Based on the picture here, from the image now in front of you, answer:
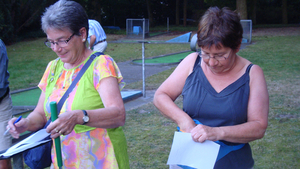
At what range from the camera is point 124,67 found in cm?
1061

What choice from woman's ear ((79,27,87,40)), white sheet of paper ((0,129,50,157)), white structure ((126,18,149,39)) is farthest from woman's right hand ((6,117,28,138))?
white structure ((126,18,149,39))

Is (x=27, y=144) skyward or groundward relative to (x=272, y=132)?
skyward

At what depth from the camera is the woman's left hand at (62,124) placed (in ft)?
5.10

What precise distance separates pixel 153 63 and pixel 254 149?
23.1 ft

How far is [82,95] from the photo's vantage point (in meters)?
1.89

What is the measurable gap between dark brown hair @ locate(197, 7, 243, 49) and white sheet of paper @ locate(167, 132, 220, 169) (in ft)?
1.82

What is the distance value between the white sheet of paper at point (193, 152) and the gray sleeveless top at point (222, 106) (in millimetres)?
209

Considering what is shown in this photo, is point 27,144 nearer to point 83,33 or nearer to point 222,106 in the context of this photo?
point 83,33

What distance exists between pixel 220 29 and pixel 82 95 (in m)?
0.93

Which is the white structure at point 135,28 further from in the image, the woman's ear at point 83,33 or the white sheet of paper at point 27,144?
the white sheet of paper at point 27,144

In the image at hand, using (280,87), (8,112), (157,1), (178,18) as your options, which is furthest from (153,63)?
(157,1)

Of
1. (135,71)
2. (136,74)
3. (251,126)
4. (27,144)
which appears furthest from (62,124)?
(135,71)

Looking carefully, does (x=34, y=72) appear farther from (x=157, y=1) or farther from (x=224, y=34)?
(x=157, y=1)

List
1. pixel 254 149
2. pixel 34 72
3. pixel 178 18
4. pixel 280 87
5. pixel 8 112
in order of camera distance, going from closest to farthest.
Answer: pixel 8 112
pixel 254 149
pixel 280 87
pixel 34 72
pixel 178 18
